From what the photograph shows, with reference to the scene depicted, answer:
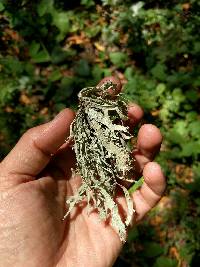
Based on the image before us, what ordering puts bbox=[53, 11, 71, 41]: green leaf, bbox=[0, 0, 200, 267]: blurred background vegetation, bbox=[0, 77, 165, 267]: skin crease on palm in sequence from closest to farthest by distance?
1. bbox=[0, 77, 165, 267]: skin crease on palm
2. bbox=[0, 0, 200, 267]: blurred background vegetation
3. bbox=[53, 11, 71, 41]: green leaf

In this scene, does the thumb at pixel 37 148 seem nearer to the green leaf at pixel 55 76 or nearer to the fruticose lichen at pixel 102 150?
the fruticose lichen at pixel 102 150

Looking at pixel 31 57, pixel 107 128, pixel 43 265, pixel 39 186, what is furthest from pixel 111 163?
pixel 31 57

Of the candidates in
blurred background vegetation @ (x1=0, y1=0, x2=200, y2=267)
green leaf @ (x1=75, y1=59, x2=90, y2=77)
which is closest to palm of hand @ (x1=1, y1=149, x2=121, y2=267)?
blurred background vegetation @ (x1=0, y1=0, x2=200, y2=267)

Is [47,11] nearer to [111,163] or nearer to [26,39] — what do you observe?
[26,39]

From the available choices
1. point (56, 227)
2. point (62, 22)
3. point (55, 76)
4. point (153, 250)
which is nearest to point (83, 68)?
point (55, 76)

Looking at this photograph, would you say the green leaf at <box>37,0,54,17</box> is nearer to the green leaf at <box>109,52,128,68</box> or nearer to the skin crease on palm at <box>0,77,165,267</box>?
the green leaf at <box>109,52,128,68</box>

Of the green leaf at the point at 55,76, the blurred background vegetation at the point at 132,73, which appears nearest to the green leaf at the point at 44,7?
the blurred background vegetation at the point at 132,73

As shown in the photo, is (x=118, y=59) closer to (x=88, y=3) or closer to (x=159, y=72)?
(x=159, y=72)
